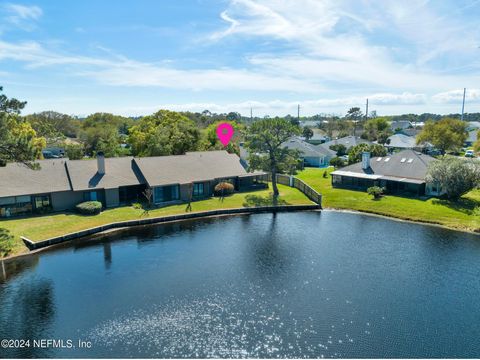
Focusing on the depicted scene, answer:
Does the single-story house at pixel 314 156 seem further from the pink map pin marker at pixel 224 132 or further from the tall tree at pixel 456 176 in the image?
the tall tree at pixel 456 176

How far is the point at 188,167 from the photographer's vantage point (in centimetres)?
4722

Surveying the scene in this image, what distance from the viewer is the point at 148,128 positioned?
Answer: 63.6m

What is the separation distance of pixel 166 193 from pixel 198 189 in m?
4.58

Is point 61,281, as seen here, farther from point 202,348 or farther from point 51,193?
point 51,193

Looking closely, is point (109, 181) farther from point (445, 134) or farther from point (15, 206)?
point (445, 134)

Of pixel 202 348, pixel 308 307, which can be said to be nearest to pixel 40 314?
pixel 202 348

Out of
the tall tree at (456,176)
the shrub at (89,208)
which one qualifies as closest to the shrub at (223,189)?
the shrub at (89,208)

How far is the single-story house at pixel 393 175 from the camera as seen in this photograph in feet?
148

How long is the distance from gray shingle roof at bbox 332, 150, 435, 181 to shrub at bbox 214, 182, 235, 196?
58.5 ft

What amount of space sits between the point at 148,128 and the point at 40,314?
1843 inches

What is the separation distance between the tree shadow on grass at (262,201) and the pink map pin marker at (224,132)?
26.4 m

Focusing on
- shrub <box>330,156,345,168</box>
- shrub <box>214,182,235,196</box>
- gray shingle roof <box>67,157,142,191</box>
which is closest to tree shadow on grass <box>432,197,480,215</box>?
shrub <box>330,156,345,168</box>

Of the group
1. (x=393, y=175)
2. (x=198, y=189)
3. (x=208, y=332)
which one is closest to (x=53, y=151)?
(x=198, y=189)

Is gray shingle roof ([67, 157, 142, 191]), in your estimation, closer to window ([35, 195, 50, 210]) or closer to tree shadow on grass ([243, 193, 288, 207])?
window ([35, 195, 50, 210])
